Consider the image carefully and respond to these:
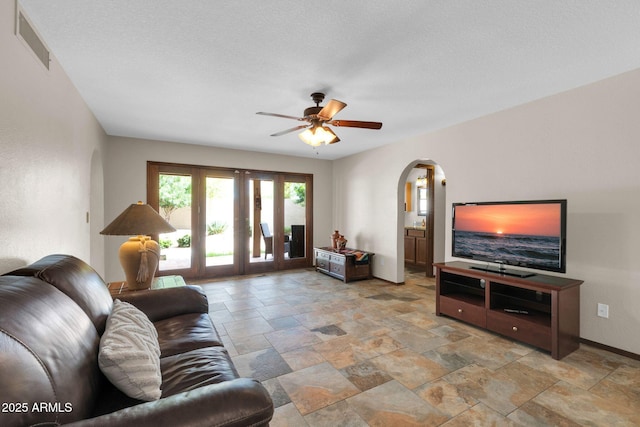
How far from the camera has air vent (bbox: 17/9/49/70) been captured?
1.73 metres

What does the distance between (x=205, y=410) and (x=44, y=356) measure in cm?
54

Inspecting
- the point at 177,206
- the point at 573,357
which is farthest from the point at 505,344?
the point at 177,206

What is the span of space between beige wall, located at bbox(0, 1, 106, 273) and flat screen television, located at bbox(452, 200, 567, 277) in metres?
3.79

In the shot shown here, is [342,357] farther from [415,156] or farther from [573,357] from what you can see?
[415,156]

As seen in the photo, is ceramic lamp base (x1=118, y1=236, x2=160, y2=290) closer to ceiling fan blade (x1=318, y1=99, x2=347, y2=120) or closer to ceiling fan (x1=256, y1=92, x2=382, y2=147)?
ceiling fan (x1=256, y1=92, x2=382, y2=147)

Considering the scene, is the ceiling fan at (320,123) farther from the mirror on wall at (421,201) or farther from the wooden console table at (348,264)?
the mirror on wall at (421,201)

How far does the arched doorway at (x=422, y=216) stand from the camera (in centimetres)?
510

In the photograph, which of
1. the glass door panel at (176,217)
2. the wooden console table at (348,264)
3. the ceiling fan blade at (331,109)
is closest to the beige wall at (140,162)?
the glass door panel at (176,217)

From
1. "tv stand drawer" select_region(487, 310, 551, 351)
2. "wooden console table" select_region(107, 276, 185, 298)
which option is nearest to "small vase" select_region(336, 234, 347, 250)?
"tv stand drawer" select_region(487, 310, 551, 351)

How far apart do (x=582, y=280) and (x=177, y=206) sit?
5612 millimetres

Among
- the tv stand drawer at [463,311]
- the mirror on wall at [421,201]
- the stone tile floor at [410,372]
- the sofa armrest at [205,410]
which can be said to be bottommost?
the stone tile floor at [410,372]

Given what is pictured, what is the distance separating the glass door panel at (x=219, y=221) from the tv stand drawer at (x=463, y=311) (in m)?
3.94

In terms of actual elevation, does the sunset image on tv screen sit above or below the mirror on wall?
below

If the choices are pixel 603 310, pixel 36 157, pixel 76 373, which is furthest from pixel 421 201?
pixel 76 373
